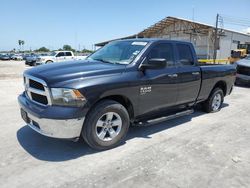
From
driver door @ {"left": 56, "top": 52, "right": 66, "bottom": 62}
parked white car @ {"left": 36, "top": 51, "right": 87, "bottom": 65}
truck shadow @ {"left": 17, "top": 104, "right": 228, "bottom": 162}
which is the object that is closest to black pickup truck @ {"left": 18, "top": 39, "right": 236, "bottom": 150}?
truck shadow @ {"left": 17, "top": 104, "right": 228, "bottom": 162}

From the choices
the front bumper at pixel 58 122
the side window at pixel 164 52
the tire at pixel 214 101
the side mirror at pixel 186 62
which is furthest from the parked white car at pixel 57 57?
the front bumper at pixel 58 122

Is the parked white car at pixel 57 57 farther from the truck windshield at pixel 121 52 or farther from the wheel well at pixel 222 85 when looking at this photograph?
the truck windshield at pixel 121 52

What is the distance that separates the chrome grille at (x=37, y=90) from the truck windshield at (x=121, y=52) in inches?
55.6

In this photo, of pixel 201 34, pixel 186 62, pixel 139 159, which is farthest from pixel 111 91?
pixel 201 34

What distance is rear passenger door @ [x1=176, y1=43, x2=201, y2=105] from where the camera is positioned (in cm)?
518

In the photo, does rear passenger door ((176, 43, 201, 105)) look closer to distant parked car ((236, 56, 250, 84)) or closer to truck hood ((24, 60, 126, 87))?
truck hood ((24, 60, 126, 87))

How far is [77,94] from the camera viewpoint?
3.48 metres

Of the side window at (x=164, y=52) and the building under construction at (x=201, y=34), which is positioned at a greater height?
the building under construction at (x=201, y=34)

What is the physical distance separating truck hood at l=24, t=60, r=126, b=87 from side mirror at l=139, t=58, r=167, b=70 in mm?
387

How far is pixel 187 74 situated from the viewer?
5281mm

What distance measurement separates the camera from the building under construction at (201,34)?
119ft

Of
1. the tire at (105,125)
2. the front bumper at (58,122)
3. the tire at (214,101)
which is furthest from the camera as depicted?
the tire at (214,101)

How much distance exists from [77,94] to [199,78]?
3.33 m

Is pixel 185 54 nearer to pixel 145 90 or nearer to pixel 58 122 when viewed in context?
pixel 145 90
